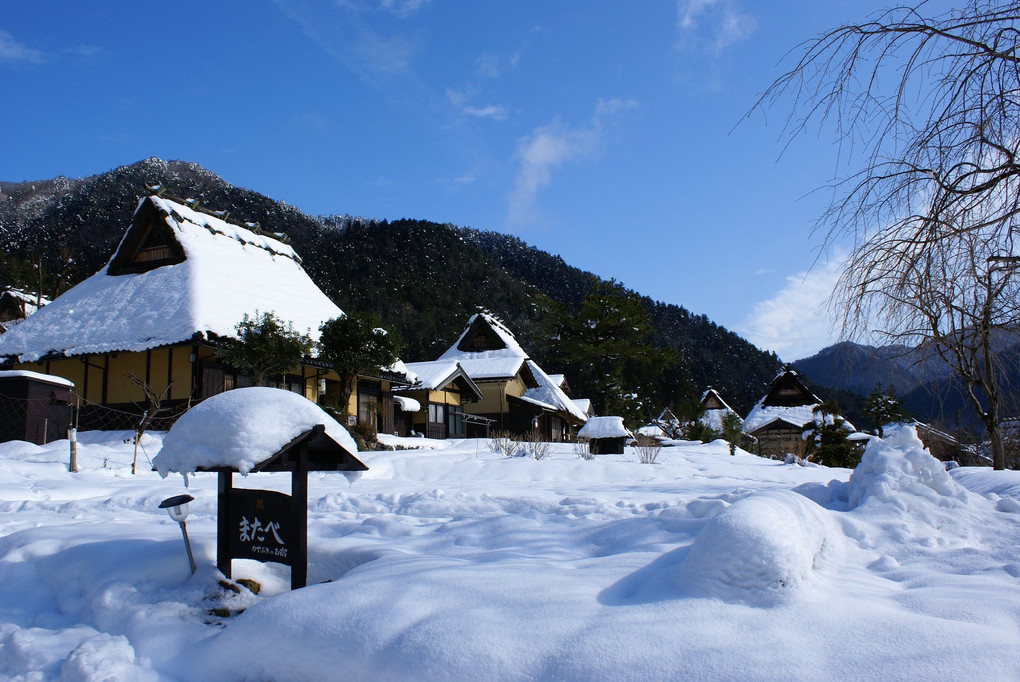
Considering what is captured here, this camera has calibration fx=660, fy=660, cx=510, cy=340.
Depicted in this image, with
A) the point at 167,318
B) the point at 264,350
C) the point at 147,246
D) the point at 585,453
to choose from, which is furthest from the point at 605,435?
the point at 147,246

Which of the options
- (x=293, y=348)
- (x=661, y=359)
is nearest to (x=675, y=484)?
A: (x=293, y=348)

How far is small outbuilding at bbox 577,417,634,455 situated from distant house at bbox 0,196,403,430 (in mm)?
7050

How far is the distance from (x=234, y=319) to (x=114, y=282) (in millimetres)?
5691

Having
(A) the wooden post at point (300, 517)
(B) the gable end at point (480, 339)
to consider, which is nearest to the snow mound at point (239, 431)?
(A) the wooden post at point (300, 517)

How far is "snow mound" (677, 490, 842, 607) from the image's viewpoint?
3.15 meters

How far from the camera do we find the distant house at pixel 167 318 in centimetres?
1703

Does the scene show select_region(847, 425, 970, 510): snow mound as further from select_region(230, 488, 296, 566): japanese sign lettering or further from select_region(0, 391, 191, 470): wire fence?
select_region(0, 391, 191, 470): wire fence

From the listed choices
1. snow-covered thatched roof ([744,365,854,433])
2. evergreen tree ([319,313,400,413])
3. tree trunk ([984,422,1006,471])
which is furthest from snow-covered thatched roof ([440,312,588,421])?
tree trunk ([984,422,1006,471])

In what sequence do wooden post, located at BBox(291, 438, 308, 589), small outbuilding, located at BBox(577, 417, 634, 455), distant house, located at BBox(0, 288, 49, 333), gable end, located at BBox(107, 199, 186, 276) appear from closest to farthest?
1. wooden post, located at BBox(291, 438, 308, 589)
2. small outbuilding, located at BBox(577, 417, 634, 455)
3. gable end, located at BBox(107, 199, 186, 276)
4. distant house, located at BBox(0, 288, 49, 333)

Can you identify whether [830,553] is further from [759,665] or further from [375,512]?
[375,512]

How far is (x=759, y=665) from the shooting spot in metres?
2.58

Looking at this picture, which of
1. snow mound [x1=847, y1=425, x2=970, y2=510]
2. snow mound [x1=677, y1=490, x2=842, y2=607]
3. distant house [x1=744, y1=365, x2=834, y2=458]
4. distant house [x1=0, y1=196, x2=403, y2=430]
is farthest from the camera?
distant house [x1=744, y1=365, x2=834, y2=458]

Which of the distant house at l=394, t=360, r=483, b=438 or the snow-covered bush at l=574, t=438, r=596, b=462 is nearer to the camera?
the snow-covered bush at l=574, t=438, r=596, b=462

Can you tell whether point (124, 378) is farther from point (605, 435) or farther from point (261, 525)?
point (261, 525)
